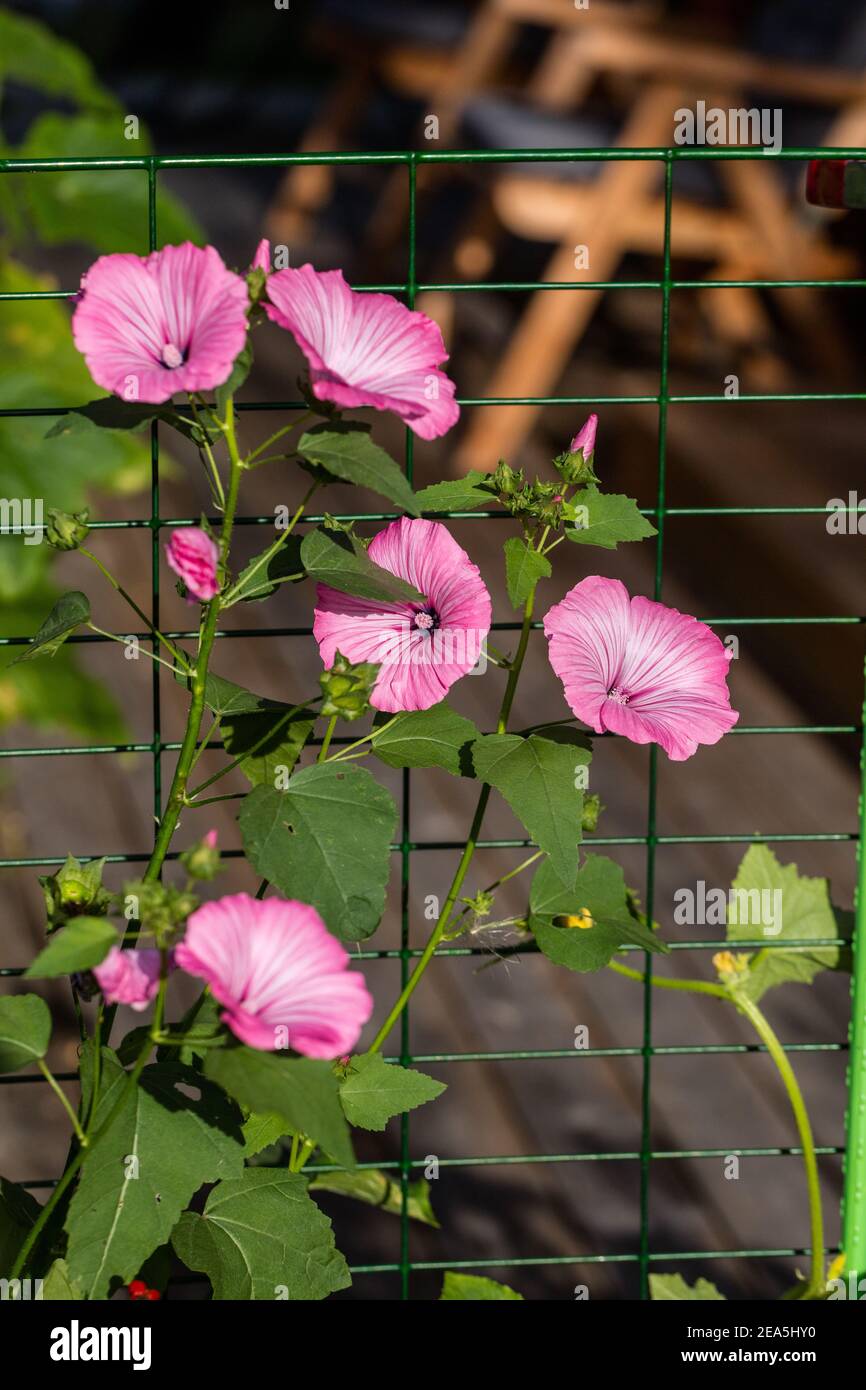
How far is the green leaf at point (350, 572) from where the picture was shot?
29.1 inches

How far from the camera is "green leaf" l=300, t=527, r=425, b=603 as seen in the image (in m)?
0.74

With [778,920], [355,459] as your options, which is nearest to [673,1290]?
[778,920]

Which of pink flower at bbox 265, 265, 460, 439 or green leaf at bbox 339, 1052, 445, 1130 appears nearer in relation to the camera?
pink flower at bbox 265, 265, 460, 439

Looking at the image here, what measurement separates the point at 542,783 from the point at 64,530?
234 mm

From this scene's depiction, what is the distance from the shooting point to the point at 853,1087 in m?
1.02

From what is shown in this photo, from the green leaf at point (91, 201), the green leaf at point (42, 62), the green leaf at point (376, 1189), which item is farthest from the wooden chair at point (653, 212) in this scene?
the green leaf at point (376, 1189)

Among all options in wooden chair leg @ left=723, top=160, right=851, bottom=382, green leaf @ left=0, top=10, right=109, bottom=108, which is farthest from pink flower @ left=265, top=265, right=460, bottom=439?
wooden chair leg @ left=723, top=160, right=851, bottom=382

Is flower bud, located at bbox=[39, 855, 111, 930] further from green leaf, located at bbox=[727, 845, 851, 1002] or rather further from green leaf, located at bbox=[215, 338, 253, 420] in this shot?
green leaf, located at bbox=[727, 845, 851, 1002]

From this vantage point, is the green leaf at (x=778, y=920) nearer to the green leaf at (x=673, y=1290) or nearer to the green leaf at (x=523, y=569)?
the green leaf at (x=673, y=1290)

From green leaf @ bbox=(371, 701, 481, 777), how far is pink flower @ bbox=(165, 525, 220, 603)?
0.16m

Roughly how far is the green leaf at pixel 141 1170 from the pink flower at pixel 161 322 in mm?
297

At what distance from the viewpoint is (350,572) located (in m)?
0.75

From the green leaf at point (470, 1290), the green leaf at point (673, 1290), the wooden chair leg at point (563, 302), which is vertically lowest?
the green leaf at point (673, 1290)

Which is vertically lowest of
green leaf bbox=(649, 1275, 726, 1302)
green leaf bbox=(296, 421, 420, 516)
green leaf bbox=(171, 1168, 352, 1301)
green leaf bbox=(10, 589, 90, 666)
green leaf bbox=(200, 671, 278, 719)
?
green leaf bbox=(649, 1275, 726, 1302)
